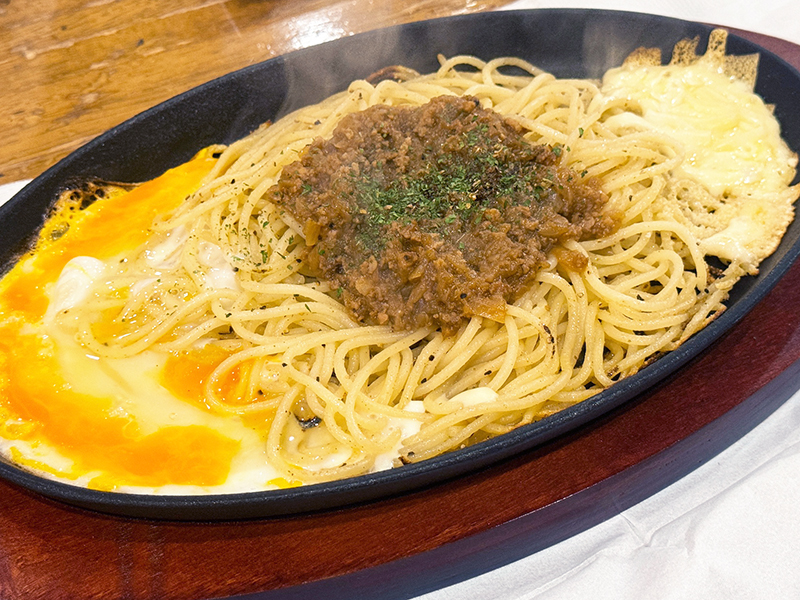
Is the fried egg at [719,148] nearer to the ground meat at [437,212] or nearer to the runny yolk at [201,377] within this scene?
the ground meat at [437,212]

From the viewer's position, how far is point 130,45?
16.5 ft

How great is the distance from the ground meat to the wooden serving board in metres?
0.65

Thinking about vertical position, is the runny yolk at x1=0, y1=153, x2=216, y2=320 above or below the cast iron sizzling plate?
below

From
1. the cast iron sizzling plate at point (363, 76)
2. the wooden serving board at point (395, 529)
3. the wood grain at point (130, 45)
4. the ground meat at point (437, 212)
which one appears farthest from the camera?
the wood grain at point (130, 45)

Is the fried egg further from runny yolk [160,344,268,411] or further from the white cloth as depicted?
runny yolk [160,344,268,411]

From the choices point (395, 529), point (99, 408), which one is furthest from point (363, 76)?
point (395, 529)

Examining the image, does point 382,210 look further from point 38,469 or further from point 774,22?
point 774,22

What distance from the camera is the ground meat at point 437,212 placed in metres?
2.53

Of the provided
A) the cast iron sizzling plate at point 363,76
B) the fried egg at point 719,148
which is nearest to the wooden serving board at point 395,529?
the cast iron sizzling plate at point 363,76

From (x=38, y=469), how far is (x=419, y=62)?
9.74ft

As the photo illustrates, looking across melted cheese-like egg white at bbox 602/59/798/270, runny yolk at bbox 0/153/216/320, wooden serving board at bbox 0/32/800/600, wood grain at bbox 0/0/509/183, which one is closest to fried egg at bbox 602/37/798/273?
melted cheese-like egg white at bbox 602/59/798/270

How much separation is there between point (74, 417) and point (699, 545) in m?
2.49

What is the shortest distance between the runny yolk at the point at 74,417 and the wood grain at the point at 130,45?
2034mm

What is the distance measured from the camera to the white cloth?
234 cm
